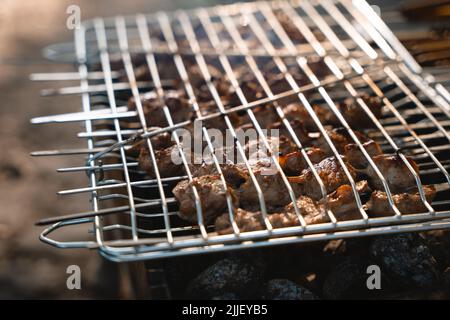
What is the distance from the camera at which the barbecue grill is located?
2.34 meters

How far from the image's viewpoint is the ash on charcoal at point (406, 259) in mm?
2561

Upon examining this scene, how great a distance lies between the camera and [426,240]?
110 inches

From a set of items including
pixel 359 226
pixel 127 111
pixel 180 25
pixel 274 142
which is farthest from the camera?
pixel 180 25

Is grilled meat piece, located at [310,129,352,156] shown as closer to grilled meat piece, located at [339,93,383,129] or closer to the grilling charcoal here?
grilled meat piece, located at [339,93,383,129]

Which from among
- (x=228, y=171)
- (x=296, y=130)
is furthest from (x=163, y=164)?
(x=296, y=130)

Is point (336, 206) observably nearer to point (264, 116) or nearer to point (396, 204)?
point (396, 204)

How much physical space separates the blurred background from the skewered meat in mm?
1246

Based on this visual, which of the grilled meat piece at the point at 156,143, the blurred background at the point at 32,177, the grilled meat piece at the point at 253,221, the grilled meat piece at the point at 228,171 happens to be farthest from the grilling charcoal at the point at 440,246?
the blurred background at the point at 32,177

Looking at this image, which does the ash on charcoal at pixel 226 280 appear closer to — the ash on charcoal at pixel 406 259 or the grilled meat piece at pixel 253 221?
the grilled meat piece at pixel 253 221

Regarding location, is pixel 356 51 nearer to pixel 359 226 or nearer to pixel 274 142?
pixel 274 142

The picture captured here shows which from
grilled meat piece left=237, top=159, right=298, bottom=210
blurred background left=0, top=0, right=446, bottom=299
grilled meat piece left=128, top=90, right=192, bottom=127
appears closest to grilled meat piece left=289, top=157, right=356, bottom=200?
grilled meat piece left=237, top=159, right=298, bottom=210

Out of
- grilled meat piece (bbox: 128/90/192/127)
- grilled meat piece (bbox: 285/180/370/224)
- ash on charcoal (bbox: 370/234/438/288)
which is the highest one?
grilled meat piece (bbox: 128/90/192/127)
